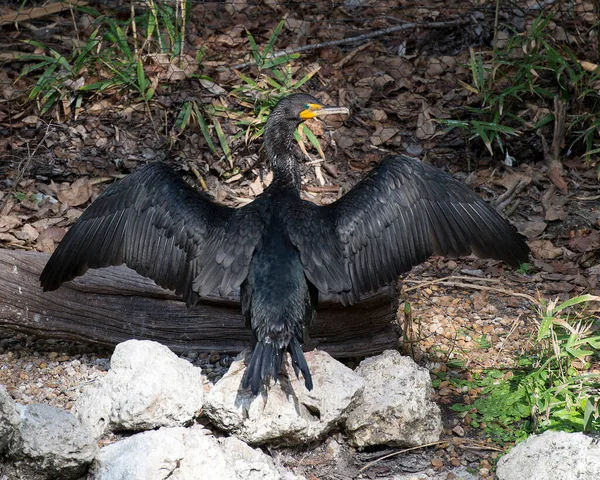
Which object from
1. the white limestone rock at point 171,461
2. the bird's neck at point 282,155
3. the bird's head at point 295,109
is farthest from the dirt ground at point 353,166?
the bird's head at point 295,109

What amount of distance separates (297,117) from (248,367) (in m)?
1.76

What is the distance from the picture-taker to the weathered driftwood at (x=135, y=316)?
200 inches

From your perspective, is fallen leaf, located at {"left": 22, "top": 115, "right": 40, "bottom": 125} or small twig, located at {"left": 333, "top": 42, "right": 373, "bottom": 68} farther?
small twig, located at {"left": 333, "top": 42, "right": 373, "bottom": 68}

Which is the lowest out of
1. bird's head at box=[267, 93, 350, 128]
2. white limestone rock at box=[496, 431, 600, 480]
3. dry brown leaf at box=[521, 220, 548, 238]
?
white limestone rock at box=[496, 431, 600, 480]

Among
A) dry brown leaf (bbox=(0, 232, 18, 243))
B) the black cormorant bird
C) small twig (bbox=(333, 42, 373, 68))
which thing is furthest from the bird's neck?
small twig (bbox=(333, 42, 373, 68))

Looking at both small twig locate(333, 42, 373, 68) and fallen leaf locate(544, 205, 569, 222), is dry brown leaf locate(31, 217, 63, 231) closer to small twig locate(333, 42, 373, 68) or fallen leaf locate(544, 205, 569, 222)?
small twig locate(333, 42, 373, 68)

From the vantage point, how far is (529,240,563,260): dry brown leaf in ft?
20.3

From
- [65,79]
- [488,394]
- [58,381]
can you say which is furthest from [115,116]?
[488,394]

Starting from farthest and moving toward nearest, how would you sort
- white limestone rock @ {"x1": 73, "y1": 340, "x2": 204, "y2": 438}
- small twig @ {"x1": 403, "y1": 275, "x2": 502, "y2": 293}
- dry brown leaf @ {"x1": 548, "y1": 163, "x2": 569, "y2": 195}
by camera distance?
dry brown leaf @ {"x1": 548, "y1": 163, "x2": 569, "y2": 195} < small twig @ {"x1": 403, "y1": 275, "x2": 502, "y2": 293} < white limestone rock @ {"x1": 73, "y1": 340, "x2": 204, "y2": 438}

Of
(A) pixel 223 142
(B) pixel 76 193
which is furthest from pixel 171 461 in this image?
(A) pixel 223 142

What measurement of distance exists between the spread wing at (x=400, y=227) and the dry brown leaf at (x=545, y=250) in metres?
1.42

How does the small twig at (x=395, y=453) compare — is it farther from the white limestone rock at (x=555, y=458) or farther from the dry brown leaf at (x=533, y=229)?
the dry brown leaf at (x=533, y=229)

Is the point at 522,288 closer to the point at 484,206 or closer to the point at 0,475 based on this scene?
the point at 484,206

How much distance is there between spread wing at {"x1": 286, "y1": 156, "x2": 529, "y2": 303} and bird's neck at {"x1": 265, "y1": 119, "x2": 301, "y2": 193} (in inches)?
17.0
